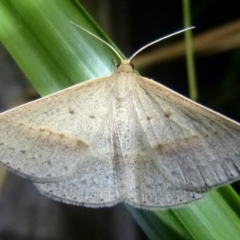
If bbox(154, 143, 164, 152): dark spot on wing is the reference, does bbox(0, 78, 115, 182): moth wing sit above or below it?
above

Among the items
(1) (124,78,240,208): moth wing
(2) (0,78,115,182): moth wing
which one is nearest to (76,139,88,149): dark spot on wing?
(2) (0,78,115,182): moth wing

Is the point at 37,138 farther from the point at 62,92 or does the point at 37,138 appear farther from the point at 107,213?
the point at 107,213

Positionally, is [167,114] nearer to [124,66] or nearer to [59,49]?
[124,66]

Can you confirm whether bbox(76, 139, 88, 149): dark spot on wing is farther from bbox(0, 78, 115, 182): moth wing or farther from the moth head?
the moth head

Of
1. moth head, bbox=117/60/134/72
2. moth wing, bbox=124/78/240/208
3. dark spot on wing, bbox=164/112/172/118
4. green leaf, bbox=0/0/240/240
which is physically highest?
green leaf, bbox=0/0/240/240

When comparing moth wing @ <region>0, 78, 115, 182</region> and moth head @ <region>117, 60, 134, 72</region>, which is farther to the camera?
moth head @ <region>117, 60, 134, 72</region>

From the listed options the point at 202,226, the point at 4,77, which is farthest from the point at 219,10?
the point at 202,226

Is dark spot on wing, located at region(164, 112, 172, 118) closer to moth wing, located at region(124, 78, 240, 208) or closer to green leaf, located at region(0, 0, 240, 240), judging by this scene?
moth wing, located at region(124, 78, 240, 208)

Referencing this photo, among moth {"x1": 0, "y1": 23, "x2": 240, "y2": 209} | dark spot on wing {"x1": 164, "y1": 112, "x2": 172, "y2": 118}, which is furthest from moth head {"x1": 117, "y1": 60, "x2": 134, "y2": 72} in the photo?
dark spot on wing {"x1": 164, "y1": 112, "x2": 172, "y2": 118}
